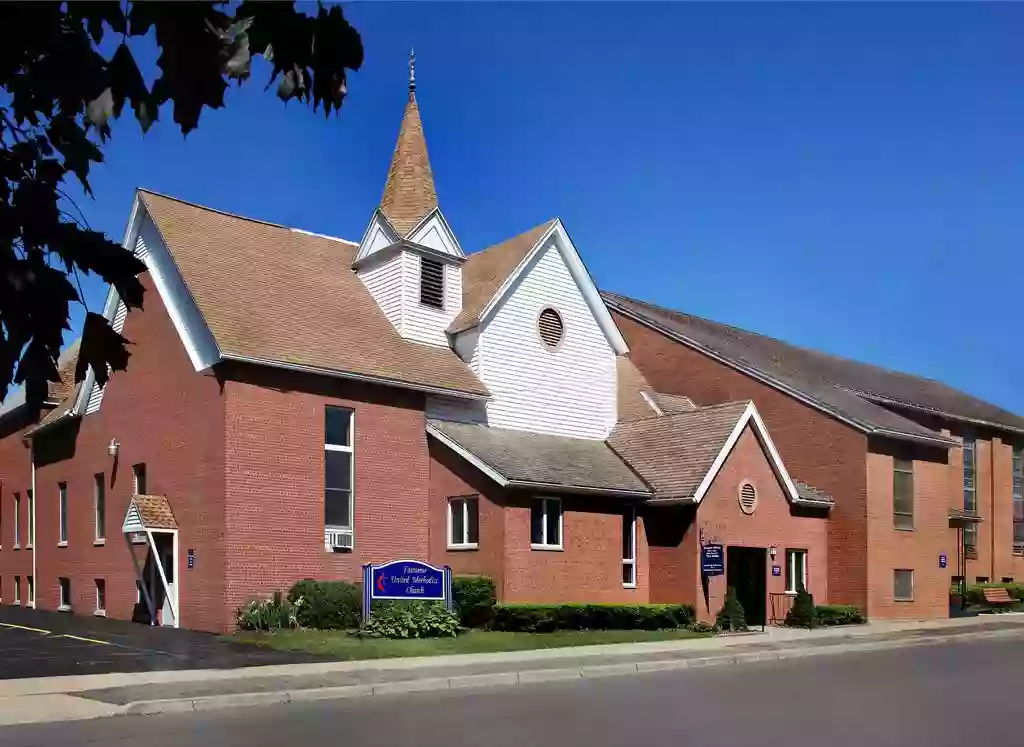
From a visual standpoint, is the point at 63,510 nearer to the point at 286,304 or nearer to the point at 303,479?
the point at 286,304

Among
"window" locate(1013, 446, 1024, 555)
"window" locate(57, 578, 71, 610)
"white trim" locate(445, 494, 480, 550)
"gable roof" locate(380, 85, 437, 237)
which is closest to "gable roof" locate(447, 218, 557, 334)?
"gable roof" locate(380, 85, 437, 237)

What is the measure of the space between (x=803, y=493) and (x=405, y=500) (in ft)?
40.3

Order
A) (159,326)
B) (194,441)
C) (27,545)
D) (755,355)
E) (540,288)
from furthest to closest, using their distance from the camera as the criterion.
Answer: (755,355), (27,545), (540,288), (159,326), (194,441)

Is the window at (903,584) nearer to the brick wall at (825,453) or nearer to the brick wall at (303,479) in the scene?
the brick wall at (825,453)

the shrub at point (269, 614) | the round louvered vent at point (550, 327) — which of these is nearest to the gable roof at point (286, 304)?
the round louvered vent at point (550, 327)

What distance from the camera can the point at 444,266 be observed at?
105 ft

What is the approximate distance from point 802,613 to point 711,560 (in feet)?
12.2

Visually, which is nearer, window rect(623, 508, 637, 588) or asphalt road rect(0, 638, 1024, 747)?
asphalt road rect(0, 638, 1024, 747)

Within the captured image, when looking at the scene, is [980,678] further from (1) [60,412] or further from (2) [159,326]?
(1) [60,412]

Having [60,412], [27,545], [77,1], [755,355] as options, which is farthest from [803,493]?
[77,1]

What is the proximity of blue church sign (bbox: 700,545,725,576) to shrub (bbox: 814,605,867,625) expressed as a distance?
396 cm

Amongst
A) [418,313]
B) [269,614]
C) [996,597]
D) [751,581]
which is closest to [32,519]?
[418,313]

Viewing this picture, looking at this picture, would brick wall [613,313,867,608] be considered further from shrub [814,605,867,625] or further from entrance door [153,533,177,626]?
entrance door [153,533,177,626]

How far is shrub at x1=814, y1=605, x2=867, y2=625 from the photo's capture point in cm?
3055
